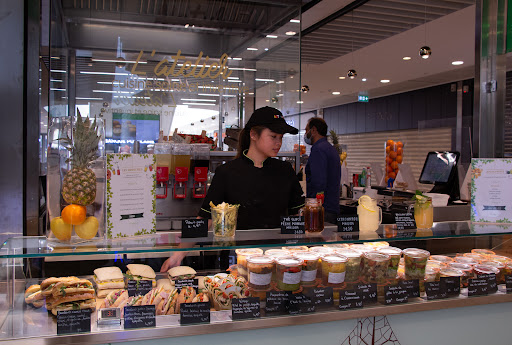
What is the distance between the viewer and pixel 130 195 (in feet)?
6.27

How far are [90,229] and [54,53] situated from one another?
11.5 feet

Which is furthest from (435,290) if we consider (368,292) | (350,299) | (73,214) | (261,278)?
(73,214)

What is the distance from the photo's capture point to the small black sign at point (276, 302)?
188 centimetres

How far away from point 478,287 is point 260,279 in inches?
43.6

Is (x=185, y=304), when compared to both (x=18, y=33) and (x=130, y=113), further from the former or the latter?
(x=130, y=113)

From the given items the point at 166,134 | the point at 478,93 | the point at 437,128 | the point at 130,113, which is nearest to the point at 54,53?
the point at 130,113

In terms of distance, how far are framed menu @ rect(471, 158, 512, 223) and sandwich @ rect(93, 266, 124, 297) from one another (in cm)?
195

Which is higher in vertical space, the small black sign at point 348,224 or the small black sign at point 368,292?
the small black sign at point 348,224

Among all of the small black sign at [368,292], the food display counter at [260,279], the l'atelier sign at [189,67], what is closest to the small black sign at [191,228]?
the food display counter at [260,279]

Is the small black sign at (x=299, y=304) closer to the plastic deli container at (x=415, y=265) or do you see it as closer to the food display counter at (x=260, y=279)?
the food display counter at (x=260, y=279)

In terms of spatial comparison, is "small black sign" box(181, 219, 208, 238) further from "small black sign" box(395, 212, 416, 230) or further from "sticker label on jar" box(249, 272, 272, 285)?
"small black sign" box(395, 212, 416, 230)

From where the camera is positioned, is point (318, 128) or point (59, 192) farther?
point (318, 128)

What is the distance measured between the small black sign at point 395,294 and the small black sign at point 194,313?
0.82 meters

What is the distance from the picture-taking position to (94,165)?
184cm
